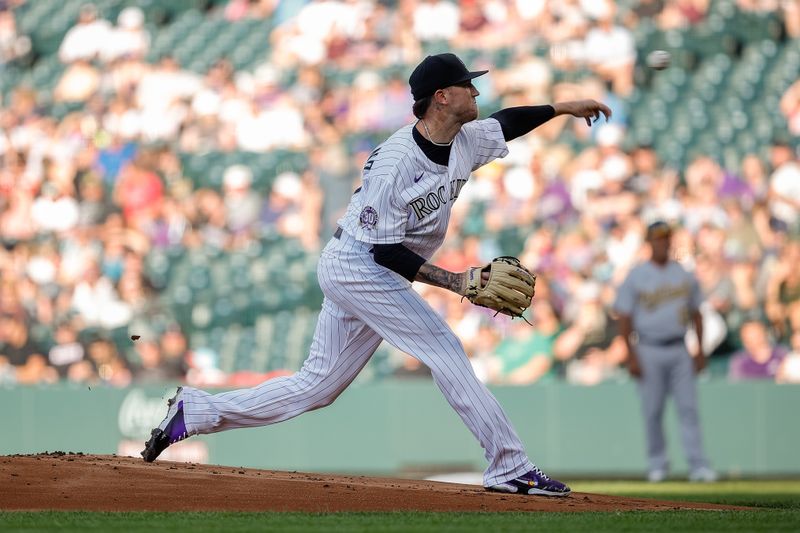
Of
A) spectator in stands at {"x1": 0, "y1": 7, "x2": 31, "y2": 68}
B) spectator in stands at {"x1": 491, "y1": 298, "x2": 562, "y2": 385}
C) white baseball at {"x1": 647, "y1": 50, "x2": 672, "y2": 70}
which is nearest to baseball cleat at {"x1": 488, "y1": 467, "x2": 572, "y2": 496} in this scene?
spectator in stands at {"x1": 491, "y1": 298, "x2": 562, "y2": 385}

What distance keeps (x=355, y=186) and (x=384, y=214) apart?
7.43 metres

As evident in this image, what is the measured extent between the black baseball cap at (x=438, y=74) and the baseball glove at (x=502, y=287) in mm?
787

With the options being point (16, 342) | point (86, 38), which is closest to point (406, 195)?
point (16, 342)

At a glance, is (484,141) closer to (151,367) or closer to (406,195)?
(406,195)

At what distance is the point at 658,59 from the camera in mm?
13883

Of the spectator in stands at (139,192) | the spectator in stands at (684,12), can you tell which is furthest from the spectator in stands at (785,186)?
the spectator in stands at (139,192)

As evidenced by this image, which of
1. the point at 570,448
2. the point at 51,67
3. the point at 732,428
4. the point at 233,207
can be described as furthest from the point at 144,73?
the point at 732,428

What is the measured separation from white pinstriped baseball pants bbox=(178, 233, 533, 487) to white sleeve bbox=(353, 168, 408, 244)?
0.93 feet

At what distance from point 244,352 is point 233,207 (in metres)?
1.93

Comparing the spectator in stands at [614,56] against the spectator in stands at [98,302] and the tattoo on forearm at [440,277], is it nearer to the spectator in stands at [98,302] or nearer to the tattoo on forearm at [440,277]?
the spectator in stands at [98,302]

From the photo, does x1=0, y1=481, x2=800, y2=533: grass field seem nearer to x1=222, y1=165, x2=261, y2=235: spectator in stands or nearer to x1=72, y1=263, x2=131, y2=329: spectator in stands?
x1=72, y1=263, x2=131, y2=329: spectator in stands

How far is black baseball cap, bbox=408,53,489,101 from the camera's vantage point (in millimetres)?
5555

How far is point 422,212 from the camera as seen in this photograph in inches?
217

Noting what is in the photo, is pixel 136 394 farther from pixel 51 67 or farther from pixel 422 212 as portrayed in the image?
pixel 422 212
